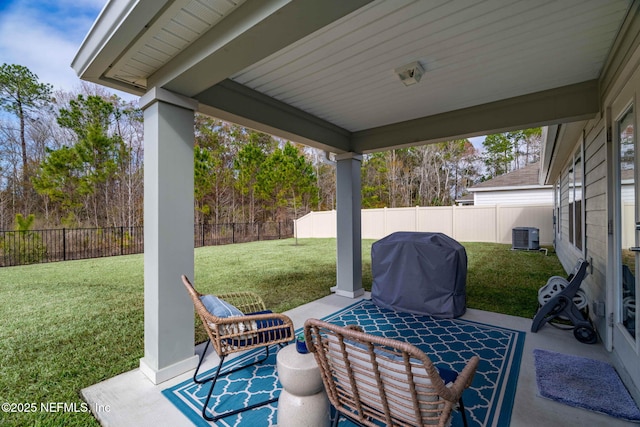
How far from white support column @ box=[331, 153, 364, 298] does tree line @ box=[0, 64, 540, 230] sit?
47 centimetres

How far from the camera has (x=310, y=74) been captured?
9.20 feet

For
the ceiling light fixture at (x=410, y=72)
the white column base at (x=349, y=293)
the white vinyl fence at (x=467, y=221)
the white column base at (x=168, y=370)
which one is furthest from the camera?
the white vinyl fence at (x=467, y=221)

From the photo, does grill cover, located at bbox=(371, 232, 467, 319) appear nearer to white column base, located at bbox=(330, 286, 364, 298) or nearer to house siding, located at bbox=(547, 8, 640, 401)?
white column base, located at bbox=(330, 286, 364, 298)

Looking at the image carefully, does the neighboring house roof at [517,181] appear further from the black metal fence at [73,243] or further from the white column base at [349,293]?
the black metal fence at [73,243]

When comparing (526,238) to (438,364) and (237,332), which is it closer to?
(438,364)

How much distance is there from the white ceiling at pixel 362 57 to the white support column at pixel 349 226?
1039mm

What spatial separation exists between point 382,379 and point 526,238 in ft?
34.9

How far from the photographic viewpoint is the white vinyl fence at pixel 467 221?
11008 mm

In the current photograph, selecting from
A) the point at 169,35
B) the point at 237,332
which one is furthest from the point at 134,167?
the point at 237,332

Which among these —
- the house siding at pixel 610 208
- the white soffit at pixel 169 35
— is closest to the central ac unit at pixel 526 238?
the house siding at pixel 610 208

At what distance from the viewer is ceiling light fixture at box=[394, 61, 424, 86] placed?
102 inches

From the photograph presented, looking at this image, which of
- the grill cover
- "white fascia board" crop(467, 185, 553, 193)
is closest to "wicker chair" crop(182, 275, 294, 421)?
the grill cover

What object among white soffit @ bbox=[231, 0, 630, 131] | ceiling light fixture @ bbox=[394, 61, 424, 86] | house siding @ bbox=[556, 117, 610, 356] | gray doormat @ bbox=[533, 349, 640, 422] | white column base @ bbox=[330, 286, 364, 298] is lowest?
gray doormat @ bbox=[533, 349, 640, 422]

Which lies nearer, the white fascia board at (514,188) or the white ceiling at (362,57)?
the white ceiling at (362,57)
